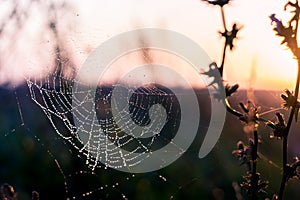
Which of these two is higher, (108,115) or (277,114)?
(277,114)

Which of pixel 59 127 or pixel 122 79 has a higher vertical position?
pixel 122 79

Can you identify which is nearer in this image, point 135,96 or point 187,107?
point 187,107

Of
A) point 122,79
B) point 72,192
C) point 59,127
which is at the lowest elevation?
point 72,192

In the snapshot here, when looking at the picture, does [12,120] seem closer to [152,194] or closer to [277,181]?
[152,194]

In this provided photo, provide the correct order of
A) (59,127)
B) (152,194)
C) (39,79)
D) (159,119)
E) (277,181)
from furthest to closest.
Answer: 1. (277,181)
2. (152,194)
3. (59,127)
4. (159,119)
5. (39,79)

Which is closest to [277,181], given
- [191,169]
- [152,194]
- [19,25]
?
[191,169]

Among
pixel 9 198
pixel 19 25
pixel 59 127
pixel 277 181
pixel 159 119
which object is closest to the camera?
pixel 9 198

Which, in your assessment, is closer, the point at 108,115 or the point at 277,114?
the point at 277,114

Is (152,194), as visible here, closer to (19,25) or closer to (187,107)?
(187,107)

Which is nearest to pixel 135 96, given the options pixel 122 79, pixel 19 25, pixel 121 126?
pixel 121 126

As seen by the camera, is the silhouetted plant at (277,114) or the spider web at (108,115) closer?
the silhouetted plant at (277,114)

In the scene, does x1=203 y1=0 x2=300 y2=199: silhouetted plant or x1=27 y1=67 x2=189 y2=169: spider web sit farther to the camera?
x1=27 y1=67 x2=189 y2=169: spider web
